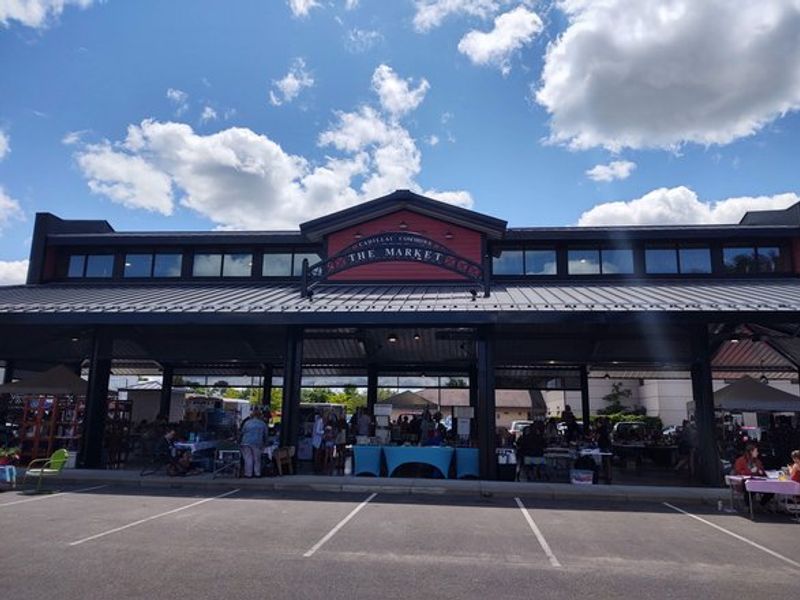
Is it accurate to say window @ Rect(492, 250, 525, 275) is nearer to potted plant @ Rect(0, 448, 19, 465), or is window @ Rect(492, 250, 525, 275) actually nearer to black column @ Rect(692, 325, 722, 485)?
black column @ Rect(692, 325, 722, 485)

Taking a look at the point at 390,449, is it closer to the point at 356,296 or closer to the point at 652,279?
the point at 356,296

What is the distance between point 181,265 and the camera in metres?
22.4

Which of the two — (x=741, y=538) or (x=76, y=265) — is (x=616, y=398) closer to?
(x=76, y=265)

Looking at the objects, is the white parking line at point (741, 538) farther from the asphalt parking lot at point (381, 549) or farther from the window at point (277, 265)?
the window at point (277, 265)

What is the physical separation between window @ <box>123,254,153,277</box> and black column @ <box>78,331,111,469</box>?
5.80 m

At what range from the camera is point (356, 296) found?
56.7 feet

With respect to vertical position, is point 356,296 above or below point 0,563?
above

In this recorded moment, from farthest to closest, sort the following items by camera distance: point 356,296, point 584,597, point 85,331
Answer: point 85,331
point 356,296
point 584,597

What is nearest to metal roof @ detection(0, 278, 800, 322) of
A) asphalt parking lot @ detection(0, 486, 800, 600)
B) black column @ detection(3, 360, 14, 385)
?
black column @ detection(3, 360, 14, 385)

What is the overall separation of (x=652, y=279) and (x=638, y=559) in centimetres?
1400

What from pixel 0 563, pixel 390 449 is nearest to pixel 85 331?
pixel 390 449

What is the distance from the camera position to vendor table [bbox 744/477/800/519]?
1107 centimetres

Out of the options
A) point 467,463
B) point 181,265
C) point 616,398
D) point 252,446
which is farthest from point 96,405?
point 616,398

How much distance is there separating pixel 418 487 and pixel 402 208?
32.8 feet
